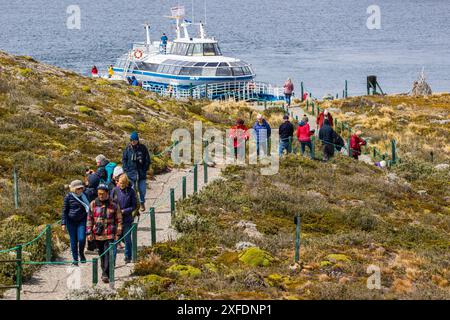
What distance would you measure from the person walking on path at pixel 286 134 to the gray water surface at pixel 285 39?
41.8 metres

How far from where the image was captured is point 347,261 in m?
15.7

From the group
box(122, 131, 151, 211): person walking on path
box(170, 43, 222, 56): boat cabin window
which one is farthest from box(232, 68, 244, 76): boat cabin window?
box(122, 131, 151, 211): person walking on path

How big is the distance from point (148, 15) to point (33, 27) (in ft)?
113

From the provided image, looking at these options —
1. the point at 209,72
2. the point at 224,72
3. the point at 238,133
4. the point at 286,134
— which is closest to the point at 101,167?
the point at 238,133

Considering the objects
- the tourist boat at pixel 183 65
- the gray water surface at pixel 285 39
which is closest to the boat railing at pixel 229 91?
the tourist boat at pixel 183 65

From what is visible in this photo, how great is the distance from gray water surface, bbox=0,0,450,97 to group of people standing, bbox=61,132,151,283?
53.1 meters

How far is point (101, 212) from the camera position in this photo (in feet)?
44.2

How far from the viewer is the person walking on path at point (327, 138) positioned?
81.4 feet

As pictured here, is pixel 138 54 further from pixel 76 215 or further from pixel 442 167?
pixel 76 215

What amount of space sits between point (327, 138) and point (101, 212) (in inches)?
507

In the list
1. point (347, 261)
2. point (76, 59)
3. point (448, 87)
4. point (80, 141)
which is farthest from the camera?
point (76, 59)

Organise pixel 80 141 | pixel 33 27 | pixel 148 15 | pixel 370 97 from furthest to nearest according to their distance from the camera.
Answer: pixel 148 15
pixel 33 27
pixel 370 97
pixel 80 141
